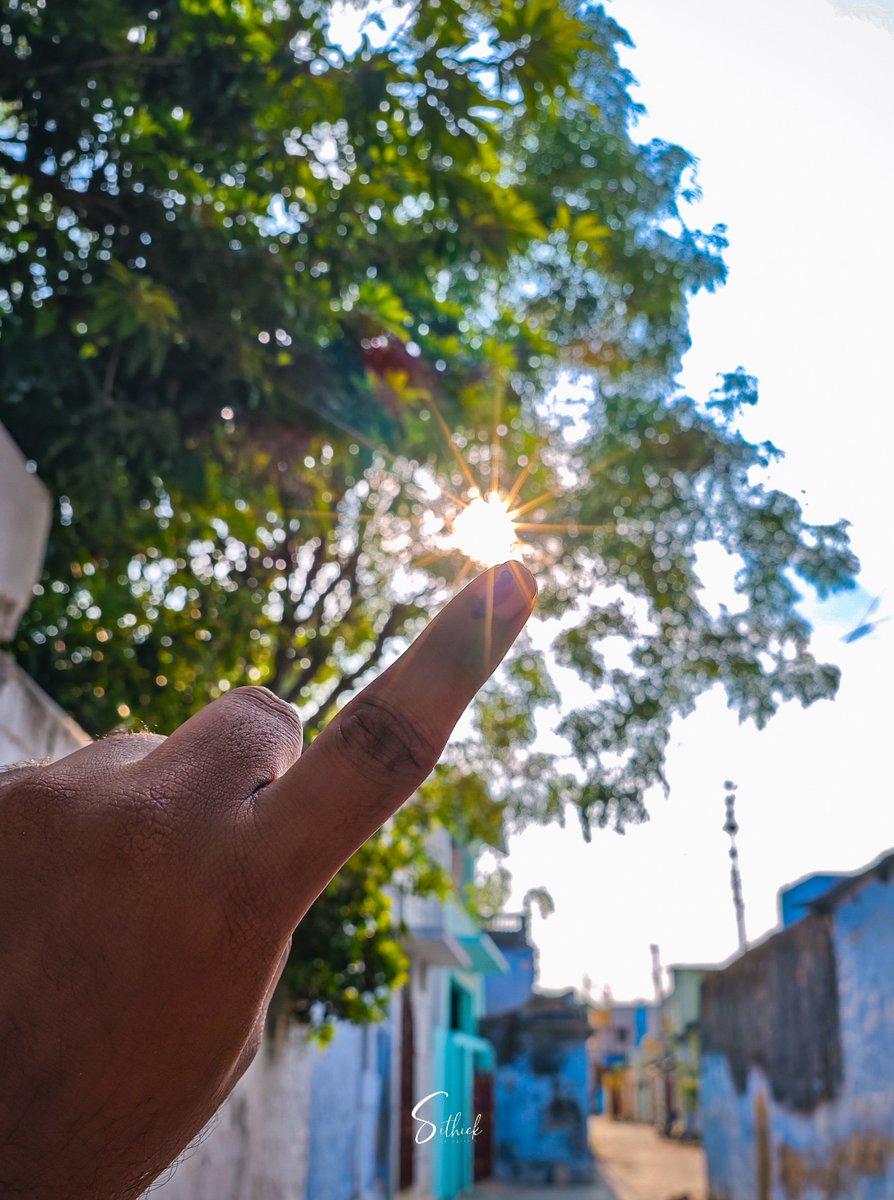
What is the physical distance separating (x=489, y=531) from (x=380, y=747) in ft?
1.04

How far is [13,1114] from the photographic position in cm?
111

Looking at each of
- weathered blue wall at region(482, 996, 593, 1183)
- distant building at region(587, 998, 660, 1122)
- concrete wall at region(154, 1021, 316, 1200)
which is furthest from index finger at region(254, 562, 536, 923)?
distant building at region(587, 998, 660, 1122)

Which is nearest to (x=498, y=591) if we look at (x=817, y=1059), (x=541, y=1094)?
(x=817, y=1059)

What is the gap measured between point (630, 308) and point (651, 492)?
0.55m

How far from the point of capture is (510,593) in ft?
3.48

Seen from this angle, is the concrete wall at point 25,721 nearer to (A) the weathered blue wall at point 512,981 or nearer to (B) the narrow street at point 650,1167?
(B) the narrow street at point 650,1167

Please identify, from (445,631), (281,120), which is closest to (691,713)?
(445,631)

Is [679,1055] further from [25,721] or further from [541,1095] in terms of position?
[25,721]

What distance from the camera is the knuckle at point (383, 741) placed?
3.63 ft

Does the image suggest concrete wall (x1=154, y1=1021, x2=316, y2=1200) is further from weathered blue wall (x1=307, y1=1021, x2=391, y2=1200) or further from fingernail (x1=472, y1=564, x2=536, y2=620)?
fingernail (x1=472, y1=564, x2=536, y2=620)

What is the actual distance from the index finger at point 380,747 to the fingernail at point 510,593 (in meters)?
0.03

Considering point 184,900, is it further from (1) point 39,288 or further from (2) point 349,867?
(2) point 349,867

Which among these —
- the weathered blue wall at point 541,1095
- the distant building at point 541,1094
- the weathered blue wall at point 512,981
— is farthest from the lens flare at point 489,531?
the weathered blue wall at point 512,981

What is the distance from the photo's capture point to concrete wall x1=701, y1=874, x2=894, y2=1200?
6914 millimetres
